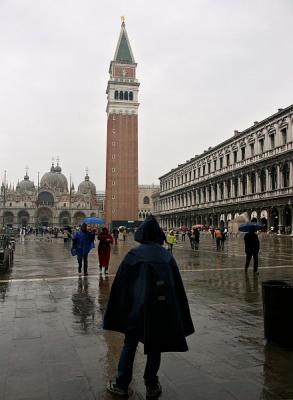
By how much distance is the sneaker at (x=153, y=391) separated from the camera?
3.73 meters

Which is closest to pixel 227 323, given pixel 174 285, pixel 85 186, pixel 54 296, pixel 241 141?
pixel 174 285

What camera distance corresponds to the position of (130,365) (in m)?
3.84

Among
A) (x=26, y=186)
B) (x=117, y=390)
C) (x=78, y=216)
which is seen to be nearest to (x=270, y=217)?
(x=117, y=390)

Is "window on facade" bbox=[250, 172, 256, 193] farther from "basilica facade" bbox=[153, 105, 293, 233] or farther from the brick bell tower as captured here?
the brick bell tower

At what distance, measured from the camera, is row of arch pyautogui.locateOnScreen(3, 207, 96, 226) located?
115 m

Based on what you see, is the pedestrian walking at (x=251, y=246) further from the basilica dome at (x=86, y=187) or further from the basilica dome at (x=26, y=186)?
the basilica dome at (x=26, y=186)

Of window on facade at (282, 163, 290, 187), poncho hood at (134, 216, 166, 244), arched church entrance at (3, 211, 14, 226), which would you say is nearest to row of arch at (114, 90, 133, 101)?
arched church entrance at (3, 211, 14, 226)

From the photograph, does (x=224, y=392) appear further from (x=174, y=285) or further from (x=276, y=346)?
(x=276, y=346)

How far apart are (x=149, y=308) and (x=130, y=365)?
2.19 feet

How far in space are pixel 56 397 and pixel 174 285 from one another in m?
1.51

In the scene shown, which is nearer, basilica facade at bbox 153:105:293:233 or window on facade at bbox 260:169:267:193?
basilica facade at bbox 153:105:293:233

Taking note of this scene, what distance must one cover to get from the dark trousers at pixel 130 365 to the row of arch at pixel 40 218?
11245 cm

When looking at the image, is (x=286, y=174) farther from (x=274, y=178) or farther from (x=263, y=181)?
(x=263, y=181)

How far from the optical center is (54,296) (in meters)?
8.92
